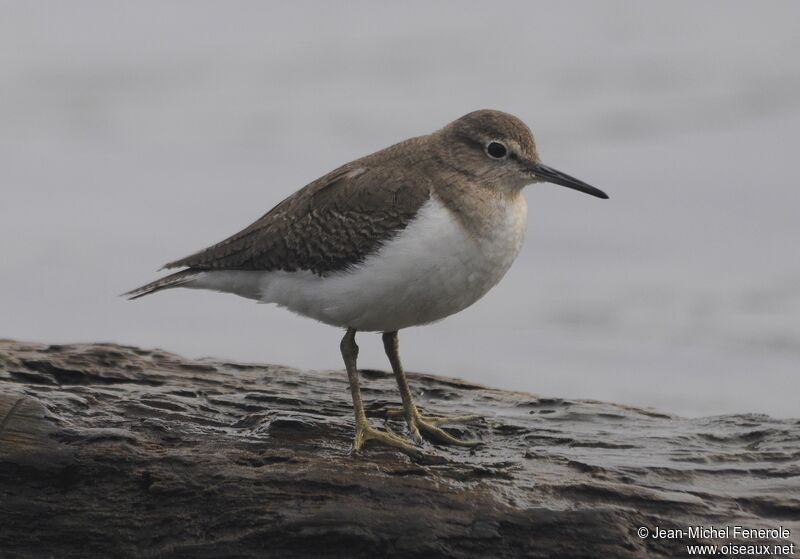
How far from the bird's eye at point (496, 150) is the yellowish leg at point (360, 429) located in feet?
5.86

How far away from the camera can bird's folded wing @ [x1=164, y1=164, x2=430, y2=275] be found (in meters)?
8.80

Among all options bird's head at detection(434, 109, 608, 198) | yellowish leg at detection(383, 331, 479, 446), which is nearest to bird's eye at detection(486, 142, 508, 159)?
bird's head at detection(434, 109, 608, 198)

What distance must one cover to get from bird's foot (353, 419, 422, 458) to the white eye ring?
2362 millimetres

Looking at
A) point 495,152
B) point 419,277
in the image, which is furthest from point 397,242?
point 495,152

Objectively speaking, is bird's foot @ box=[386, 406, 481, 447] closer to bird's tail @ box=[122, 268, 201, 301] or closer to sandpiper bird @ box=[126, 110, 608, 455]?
sandpiper bird @ box=[126, 110, 608, 455]

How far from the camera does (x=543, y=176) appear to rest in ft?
30.6

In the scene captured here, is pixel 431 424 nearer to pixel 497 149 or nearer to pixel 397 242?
pixel 397 242

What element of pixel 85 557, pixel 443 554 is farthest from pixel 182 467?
pixel 443 554

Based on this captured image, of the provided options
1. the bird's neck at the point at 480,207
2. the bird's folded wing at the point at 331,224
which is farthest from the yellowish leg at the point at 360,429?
the bird's neck at the point at 480,207

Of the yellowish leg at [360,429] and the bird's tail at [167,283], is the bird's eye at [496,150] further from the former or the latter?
the bird's tail at [167,283]

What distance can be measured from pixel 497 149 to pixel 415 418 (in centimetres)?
223

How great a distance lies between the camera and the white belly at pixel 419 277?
846 cm

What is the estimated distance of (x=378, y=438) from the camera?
27.9 feet

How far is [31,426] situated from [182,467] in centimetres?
103
